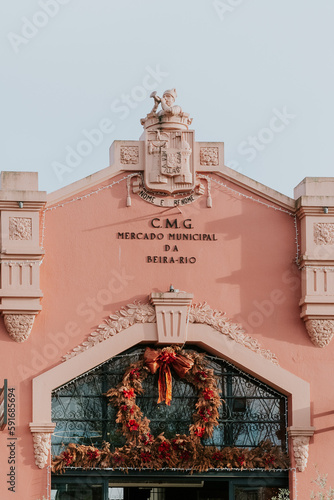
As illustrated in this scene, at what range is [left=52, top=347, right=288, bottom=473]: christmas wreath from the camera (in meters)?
28.0

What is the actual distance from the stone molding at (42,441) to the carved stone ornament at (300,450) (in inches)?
204

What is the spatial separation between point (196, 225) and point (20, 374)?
5.07 metres

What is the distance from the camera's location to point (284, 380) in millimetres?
28641

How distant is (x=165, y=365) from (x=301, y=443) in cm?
335

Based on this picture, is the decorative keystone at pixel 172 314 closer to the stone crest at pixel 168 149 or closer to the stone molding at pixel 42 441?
the stone crest at pixel 168 149

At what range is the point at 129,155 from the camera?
29.2 m

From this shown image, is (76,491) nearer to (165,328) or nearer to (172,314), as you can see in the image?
(165,328)

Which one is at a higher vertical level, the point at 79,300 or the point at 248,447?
the point at 79,300

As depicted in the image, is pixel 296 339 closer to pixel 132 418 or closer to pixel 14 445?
pixel 132 418

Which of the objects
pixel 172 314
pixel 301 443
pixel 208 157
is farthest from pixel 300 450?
pixel 208 157

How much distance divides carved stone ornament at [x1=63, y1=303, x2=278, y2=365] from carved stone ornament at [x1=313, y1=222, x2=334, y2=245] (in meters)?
2.61

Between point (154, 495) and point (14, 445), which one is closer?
point (14, 445)

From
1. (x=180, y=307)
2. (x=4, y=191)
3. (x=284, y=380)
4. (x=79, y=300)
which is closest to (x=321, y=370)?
(x=284, y=380)

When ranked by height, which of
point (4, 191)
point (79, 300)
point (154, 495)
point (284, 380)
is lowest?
point (154, 495)
